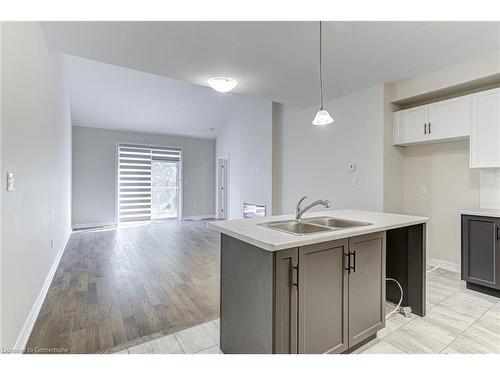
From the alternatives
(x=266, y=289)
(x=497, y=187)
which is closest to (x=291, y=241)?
(x=266, y=289)

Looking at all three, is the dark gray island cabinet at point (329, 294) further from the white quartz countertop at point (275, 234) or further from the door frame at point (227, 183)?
the door frame at point (227, 183)

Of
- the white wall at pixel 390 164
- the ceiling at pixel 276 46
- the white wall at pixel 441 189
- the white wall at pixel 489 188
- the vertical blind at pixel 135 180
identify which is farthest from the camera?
the vertical blind at pixel 135 180

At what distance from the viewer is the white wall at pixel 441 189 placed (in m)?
3.19

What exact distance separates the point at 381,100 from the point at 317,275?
9.93ft

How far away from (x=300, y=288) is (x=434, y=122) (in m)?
3.05

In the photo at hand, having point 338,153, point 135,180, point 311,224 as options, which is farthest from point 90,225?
point 311,224

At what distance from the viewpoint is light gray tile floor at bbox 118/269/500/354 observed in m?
1.78

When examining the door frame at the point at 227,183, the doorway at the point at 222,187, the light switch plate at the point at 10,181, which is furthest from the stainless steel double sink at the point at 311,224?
the doorway at the point at 222,187

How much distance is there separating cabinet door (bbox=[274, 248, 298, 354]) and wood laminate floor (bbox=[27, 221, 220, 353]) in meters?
1.07

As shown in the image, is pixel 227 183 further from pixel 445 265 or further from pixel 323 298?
pixel 323 298

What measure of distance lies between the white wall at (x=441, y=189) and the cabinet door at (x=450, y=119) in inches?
12.5

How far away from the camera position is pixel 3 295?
4.83 ft

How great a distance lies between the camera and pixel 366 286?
68.9 inches

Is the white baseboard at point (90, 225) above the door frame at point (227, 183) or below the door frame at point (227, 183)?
below
